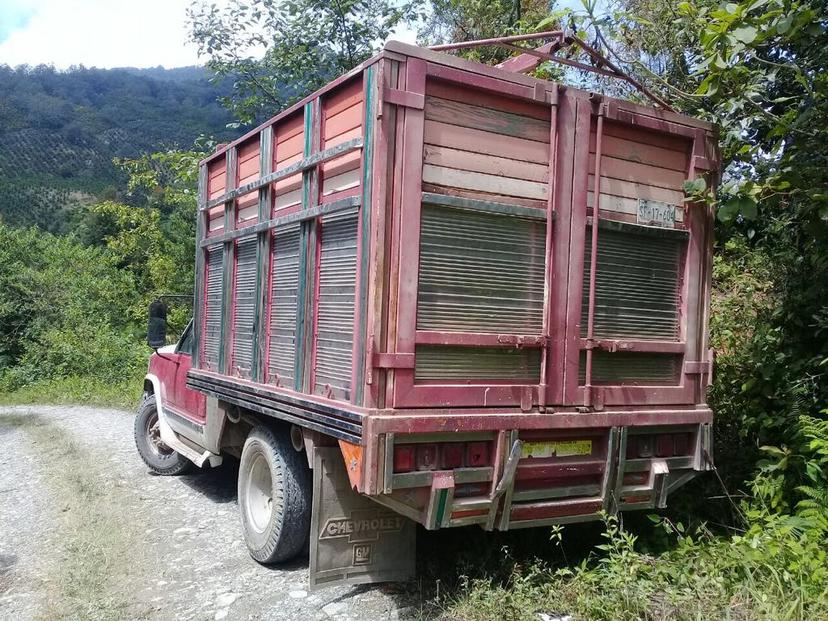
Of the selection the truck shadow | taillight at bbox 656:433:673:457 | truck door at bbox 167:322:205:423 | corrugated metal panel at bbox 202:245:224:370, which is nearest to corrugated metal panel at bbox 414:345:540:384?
taillight at bbox 656:433:673:457

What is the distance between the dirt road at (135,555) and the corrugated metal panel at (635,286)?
6.81ft

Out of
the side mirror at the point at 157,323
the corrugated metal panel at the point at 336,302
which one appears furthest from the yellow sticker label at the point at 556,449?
the side mirror at the point at 157,323

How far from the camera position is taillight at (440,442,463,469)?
12.4 ft

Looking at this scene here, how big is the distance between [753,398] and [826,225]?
57.4 inches

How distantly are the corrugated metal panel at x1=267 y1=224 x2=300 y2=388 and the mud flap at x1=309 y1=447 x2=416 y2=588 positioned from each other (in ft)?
2.40

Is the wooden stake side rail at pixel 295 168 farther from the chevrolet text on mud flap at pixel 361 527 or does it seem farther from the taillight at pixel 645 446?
the taillight at pixel 645 446

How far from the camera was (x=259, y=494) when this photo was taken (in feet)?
16.9

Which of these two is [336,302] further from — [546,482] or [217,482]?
[217,482]

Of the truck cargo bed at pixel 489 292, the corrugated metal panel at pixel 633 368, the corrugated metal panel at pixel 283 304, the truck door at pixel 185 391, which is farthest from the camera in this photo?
the truck door at pixel 185 391

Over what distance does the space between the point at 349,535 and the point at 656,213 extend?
2709 mm

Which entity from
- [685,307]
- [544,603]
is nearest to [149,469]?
[544,603]

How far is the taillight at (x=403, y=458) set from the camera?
3.65m

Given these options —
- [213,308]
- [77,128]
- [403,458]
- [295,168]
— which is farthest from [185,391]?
[77,128]

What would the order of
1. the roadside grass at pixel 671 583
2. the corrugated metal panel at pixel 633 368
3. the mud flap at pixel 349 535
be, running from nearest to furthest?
the roadside grass at pixel 671 583, the mud flap at pixel 349 535, the corrugated metal panel at pixel 633 368
